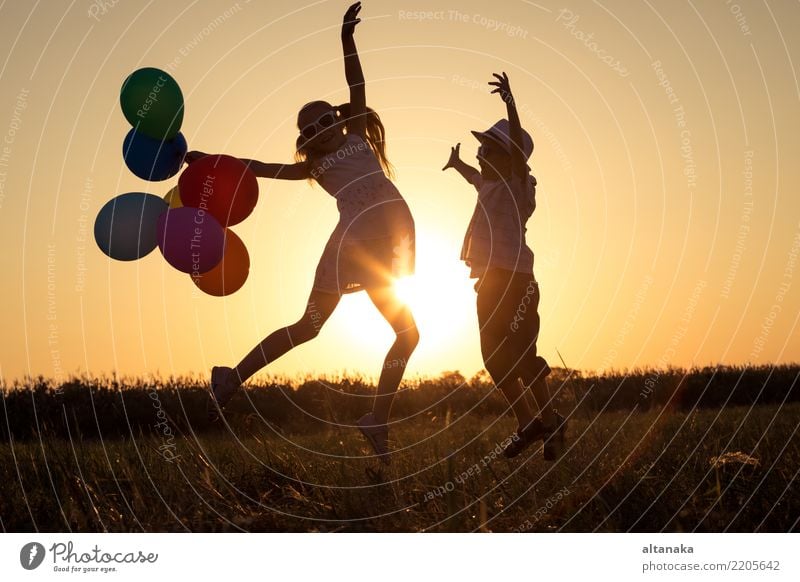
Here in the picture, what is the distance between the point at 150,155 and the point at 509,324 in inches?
133

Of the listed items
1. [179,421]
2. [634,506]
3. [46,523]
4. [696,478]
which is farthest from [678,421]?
[46,523]

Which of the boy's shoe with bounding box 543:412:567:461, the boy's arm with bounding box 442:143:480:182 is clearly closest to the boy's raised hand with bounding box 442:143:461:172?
the boy's arm with bounding box 442:143:480:182

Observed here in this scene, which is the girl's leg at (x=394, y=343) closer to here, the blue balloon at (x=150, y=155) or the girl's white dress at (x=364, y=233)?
the girl's white dress at (x=364, y=233)

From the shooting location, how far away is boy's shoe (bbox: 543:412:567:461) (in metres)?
8.98

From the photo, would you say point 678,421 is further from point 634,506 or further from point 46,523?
point 46,523

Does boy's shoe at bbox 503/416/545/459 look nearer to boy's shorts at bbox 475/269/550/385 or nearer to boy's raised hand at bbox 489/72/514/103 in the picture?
boy's shorts at bbox 475/269/550/385

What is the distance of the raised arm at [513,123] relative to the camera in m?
8.77

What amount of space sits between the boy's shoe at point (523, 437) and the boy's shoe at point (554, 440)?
67 millimetres

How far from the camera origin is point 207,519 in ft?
23.5

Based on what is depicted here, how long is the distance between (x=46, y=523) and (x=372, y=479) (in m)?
2.22

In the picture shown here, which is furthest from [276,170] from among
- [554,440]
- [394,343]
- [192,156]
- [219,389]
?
[554,440]

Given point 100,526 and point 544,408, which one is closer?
point 100,526

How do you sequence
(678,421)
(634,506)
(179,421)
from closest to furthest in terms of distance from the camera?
(634,506) < (678,421) < (179,421)

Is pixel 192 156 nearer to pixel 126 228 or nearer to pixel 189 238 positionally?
pixel 126 228
